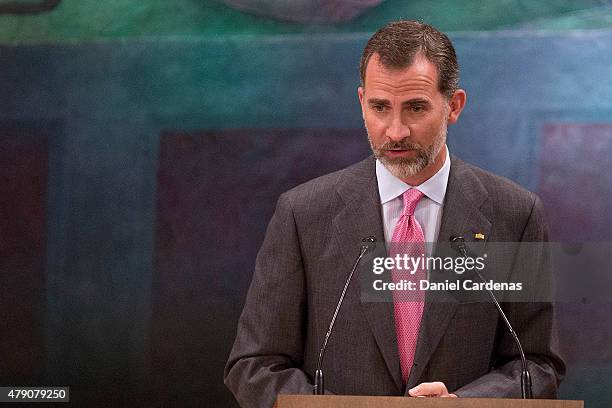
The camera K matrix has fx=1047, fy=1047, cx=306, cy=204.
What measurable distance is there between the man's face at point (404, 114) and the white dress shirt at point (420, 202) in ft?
0.18

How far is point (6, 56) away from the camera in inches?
158

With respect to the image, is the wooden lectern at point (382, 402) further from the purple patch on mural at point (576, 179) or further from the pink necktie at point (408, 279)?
the purple patch on mural at point (576, 179)

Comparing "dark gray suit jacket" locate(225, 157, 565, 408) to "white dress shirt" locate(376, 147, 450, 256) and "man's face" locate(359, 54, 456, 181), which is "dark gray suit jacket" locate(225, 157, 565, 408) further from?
"man's face" locate(359, 54, 456, 181)

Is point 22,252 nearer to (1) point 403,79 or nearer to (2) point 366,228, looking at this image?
(2) point 366,228

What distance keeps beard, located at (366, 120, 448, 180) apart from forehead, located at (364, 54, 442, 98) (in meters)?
0.14

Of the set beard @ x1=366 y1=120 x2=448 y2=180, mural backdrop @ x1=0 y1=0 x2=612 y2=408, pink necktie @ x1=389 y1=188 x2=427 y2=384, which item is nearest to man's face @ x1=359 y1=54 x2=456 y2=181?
beard @ x1=366 y1=120 x2=448 y2=180

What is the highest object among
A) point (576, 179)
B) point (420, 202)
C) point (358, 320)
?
point (576, 179)

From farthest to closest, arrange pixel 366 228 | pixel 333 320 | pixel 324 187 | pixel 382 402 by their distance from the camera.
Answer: pixel 324 187, pixel 366 228, pixel 333 320, pixel 382 402

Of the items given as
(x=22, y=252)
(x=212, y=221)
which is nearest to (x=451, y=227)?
(x=212, y=221)

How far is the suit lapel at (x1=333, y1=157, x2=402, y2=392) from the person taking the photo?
305 centimetres

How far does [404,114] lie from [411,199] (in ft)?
0.87

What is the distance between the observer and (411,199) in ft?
10.4

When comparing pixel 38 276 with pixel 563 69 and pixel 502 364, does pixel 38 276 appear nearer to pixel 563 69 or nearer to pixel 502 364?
pixel 502 364

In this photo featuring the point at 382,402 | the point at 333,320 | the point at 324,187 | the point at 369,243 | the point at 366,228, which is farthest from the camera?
the point at 324,187
